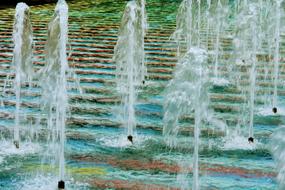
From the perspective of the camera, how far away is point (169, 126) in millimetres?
6480

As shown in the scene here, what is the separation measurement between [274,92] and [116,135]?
2595 millimetres

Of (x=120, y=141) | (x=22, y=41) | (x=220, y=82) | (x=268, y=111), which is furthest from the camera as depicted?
(x=220, y=82)

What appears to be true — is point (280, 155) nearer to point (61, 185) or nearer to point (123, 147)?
point (61, 185)

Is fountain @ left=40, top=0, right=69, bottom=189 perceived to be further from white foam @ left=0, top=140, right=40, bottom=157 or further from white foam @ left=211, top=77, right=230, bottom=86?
white foam @ left=211, top=77, right=230, bottom=86

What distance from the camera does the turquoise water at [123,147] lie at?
5.46m

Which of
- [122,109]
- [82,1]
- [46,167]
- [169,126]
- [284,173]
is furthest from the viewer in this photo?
[82,1]

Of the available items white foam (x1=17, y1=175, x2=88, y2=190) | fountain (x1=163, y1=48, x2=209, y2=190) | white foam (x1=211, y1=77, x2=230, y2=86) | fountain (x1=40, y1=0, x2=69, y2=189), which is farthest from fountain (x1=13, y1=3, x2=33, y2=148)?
white foam (x1=211, y1=77, x2=230, y2=86)

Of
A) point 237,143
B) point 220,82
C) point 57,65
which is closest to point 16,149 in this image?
point 57,65

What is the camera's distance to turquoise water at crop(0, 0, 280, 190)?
17.9 feet

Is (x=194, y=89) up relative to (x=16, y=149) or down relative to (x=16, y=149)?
up

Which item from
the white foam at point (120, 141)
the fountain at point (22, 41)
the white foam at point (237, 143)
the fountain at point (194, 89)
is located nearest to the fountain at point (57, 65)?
the white foam at point (120, 141)

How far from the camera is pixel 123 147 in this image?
639 centimetres

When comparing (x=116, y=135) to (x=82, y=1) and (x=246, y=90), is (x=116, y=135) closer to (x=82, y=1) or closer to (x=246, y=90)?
(x=246, y=90)

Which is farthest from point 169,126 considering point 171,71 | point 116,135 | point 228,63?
point 228,63
